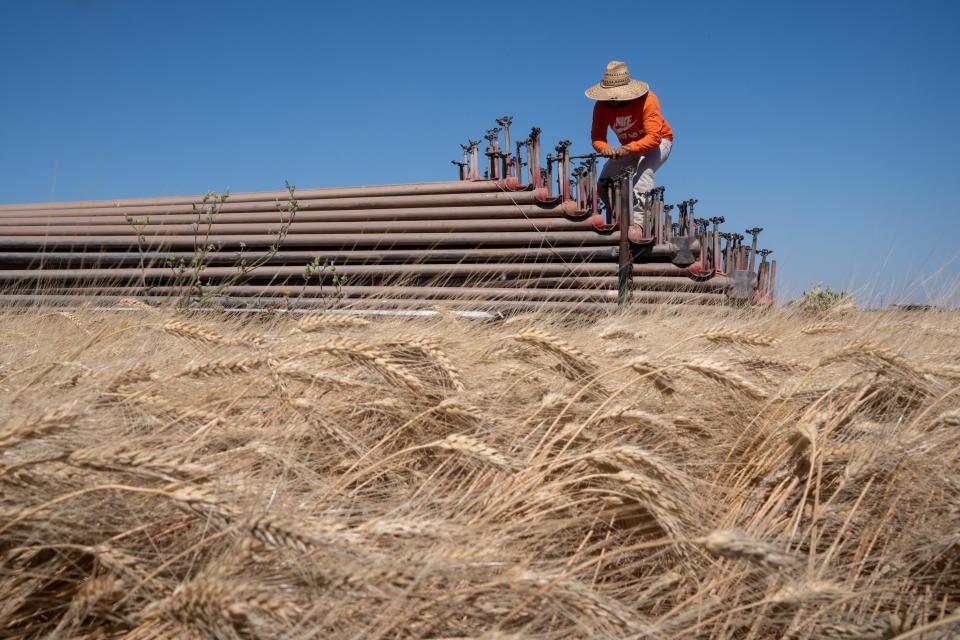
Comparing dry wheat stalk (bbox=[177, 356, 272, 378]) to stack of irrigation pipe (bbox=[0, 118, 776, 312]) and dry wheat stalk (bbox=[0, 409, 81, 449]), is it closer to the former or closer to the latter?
dry wheat stalk (bbox=[0, 409, 81, 449])

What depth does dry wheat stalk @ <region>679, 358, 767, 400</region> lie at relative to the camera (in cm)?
256

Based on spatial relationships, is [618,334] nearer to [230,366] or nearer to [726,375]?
[726,375]

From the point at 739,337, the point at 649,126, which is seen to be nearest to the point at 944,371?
the point at 739,337

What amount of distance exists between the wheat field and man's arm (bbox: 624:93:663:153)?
4234 mm

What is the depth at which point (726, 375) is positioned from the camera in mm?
2570

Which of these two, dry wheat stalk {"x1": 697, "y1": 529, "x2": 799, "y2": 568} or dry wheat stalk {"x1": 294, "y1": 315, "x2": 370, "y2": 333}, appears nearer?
dry wheat stalk {"x1": 697, "y1": 529, "x2": 799, "y2": 568}

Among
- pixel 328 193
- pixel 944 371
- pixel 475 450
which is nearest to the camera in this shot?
pixel 475 450

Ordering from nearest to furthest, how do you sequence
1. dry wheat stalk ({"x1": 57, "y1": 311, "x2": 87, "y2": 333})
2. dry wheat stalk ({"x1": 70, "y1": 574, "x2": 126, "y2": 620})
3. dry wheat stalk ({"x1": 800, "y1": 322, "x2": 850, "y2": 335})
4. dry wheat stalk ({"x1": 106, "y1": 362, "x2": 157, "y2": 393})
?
dry wheat stalk ({"x1": 70, "y1": 574, "x2": 126, "y2": 620}) → dry wheat stalk ({"x1": 106, "y1": 362, "x2": 157, "y2": 393}) → dry wheat stalk ({"x1": 800, "y1": 322, "x2": 850, "y2": 335}) → dry wheat stalk ({"x1": 57, "y1": 311, "x2": 87, "y2": 333})

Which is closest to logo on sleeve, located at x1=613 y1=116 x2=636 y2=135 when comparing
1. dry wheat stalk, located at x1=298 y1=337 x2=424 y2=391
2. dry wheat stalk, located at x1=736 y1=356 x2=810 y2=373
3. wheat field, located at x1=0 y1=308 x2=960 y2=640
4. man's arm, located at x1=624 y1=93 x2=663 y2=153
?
man's arm, located at x1=624 y1=93 x2=663 y2=153

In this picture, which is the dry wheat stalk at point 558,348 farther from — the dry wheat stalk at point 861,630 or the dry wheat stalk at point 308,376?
the dry wheat stalk at point 861,630

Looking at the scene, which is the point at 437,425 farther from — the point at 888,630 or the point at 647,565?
the point at 888,630

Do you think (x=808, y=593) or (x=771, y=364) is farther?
(x=771, y=364)

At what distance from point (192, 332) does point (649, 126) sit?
5438 millimetres

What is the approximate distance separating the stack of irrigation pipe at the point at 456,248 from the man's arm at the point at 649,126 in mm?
357
